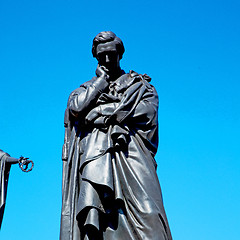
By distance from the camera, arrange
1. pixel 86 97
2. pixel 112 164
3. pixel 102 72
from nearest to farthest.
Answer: pixel 112 164 < pixel 86 97 < pixel 102 72

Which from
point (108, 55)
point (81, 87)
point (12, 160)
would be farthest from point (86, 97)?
point (12, 160)

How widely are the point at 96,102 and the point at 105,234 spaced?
2.23m

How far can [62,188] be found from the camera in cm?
779

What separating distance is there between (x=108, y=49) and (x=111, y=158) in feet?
6.93

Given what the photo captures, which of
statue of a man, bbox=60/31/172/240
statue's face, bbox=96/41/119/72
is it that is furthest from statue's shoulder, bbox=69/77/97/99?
Result: statue's face, bbox=96/41/119/72

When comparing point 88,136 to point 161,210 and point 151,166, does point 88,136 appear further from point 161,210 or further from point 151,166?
point 161,210

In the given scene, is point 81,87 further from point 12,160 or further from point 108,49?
point 12,160

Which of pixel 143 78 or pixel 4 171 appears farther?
pixel 4 171

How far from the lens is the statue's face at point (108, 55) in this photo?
339 inches

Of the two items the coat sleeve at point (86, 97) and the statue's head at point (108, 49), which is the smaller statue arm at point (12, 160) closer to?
the coat sleeve at point (86, 97)

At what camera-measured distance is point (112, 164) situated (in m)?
7.60

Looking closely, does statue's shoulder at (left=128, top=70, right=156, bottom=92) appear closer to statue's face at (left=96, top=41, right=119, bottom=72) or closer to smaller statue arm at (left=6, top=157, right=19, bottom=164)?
statue's face at (left=96, top=41, right=119, bottom=72)

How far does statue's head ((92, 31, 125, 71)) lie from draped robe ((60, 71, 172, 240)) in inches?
15.4

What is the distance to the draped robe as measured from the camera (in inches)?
282
